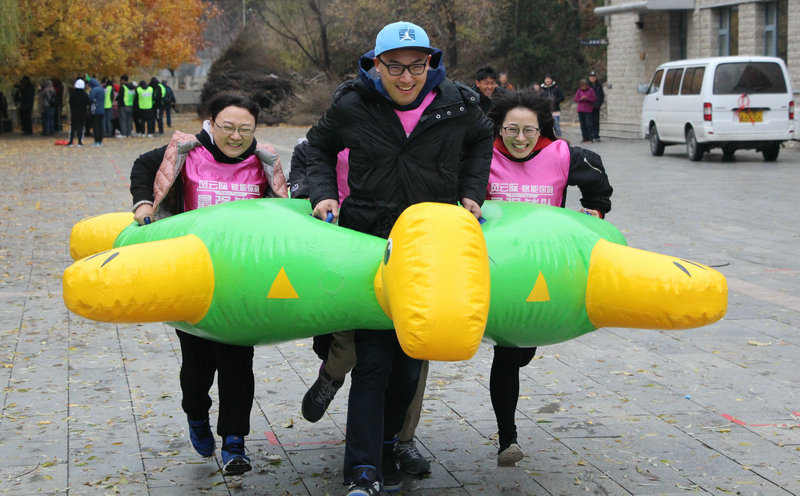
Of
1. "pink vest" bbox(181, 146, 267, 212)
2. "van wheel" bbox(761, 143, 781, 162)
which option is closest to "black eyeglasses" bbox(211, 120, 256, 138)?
"pink vest" bbox(181, 146, 267, 212)

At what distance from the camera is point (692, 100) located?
21.5m

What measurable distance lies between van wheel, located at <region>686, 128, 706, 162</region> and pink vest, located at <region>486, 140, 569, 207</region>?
56.6 ft

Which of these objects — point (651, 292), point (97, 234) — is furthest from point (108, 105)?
point (651, 292)

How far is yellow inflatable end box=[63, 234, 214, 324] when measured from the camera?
13.5 feet

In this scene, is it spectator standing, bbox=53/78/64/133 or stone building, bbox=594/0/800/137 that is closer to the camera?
stone building, bbox=594/0/800/137

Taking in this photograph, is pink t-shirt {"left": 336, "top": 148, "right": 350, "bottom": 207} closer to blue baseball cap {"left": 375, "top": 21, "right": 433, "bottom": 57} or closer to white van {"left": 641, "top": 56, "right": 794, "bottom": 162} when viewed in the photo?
blue baseball cap {"left": 375, "top": 21, "right": 433, "bottom": 57}

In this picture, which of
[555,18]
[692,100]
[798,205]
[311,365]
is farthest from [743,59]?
[555,18]

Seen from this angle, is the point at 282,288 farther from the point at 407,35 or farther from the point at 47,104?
the point at 47,104

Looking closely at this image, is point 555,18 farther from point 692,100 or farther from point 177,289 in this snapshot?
point 177,289

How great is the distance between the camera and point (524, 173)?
507cm

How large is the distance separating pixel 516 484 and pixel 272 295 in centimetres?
140

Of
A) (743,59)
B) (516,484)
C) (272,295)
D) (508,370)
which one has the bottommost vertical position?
(516,484)

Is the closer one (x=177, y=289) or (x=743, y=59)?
(x=177, y=289)

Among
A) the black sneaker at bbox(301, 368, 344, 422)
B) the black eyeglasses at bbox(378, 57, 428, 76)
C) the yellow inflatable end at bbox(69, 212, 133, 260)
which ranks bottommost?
the black sneaker at bbox(301, 368, 344, 422)
